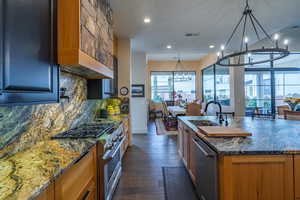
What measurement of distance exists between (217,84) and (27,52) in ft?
26.5

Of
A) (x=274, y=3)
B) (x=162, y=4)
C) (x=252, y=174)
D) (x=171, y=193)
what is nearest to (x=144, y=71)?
(x=162, y=4)

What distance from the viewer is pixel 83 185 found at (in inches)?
56.6

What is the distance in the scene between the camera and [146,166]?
3426mm

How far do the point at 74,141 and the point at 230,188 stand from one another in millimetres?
1364

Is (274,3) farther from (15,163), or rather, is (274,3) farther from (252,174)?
(15,163)

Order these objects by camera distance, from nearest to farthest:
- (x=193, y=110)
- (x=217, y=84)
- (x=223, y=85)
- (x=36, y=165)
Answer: (x=36, y=165), (x=193, y=110), (x=223, y=85), (x=217, y=84)

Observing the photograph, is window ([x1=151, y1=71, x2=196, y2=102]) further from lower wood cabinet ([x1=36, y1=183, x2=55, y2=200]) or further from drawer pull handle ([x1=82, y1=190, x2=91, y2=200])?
lower wood cabinet ([x1=36, y1=183, x2=55, y2=200])

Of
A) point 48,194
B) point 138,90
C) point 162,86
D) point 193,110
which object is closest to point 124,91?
point 138,90

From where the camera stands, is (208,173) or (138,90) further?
(138,90)

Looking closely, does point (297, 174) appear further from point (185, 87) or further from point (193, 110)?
point (185, 87)

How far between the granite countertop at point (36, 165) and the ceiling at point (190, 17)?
2.55 m

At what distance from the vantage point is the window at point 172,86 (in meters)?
10.6

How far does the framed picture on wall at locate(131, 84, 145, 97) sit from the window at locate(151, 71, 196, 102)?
4283 millimetres

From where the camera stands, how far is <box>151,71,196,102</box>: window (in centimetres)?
1057
